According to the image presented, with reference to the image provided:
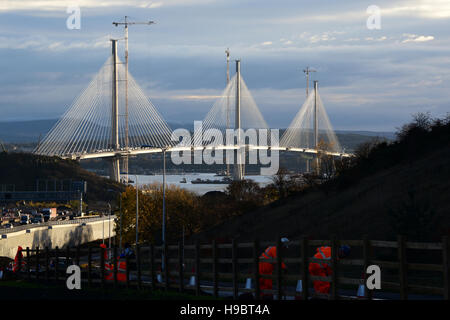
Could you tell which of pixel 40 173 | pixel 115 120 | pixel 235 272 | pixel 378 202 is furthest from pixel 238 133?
pixel 235 272

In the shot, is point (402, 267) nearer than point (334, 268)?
Yes

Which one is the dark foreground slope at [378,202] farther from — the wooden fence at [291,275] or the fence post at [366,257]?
the fence post at [366,257]

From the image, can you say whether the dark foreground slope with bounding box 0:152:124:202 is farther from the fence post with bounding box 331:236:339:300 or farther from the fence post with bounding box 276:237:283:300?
the fence post with bounding box 331:236:339:300

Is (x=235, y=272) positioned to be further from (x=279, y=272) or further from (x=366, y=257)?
(x=366, y=257)

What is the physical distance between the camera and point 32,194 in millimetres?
116438

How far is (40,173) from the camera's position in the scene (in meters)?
130

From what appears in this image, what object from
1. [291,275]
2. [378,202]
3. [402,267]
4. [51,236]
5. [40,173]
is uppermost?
[40,173]

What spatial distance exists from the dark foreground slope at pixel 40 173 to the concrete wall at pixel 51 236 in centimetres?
4219

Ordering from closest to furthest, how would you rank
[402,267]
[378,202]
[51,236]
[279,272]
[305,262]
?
[402,267]
[305,262]
[279,272]
[378,202]
[51,236]

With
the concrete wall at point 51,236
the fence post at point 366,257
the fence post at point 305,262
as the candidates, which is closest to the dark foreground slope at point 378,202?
the fence post at point 305,262

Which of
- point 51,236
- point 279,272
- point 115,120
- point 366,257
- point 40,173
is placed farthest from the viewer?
point 40,173

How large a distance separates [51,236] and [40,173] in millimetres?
60339

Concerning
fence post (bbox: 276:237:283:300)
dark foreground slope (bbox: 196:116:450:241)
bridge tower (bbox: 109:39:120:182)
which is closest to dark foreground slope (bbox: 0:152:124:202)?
bridge tower (bbox: 109:39:120:182)
